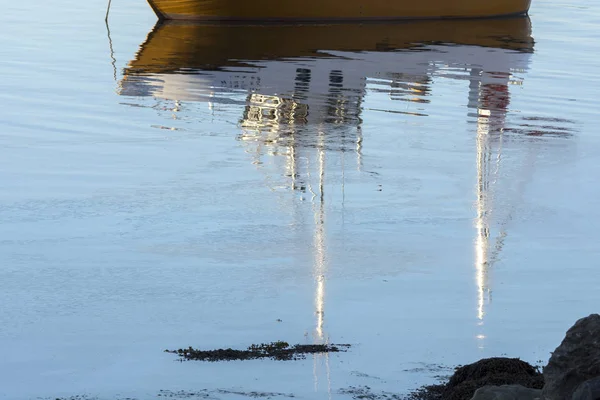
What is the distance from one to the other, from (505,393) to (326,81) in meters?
19.6

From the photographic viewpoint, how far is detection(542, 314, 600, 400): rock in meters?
7.05

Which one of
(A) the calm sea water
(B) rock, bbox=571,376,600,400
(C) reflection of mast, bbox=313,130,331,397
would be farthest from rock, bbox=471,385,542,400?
(C) reflection of mast, bbox=313,130,331,397

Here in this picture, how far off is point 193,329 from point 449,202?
5.71m

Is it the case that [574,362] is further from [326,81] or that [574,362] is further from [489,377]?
[326,81]

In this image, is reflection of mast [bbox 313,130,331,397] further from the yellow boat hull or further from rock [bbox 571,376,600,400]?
the yellow boat hull

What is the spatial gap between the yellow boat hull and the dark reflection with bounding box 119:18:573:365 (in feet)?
2.40

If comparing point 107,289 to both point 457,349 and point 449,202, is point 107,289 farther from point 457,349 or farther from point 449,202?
point 449,202

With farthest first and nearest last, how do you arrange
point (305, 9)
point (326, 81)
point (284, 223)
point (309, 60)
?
1. point (305, 9)
2. point (309, 60)
3. point (326, 81)
4. point (284, 223)

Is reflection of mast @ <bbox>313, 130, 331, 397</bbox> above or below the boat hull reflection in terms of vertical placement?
below

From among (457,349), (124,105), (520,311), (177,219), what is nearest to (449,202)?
(177,219)

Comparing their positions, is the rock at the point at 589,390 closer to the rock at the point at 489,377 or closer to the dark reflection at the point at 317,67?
the rock at the point at 489,377

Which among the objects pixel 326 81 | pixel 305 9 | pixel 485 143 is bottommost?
pixel 485 143

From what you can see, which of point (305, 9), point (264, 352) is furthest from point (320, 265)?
point (305, 9)

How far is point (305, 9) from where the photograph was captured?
137 ft
